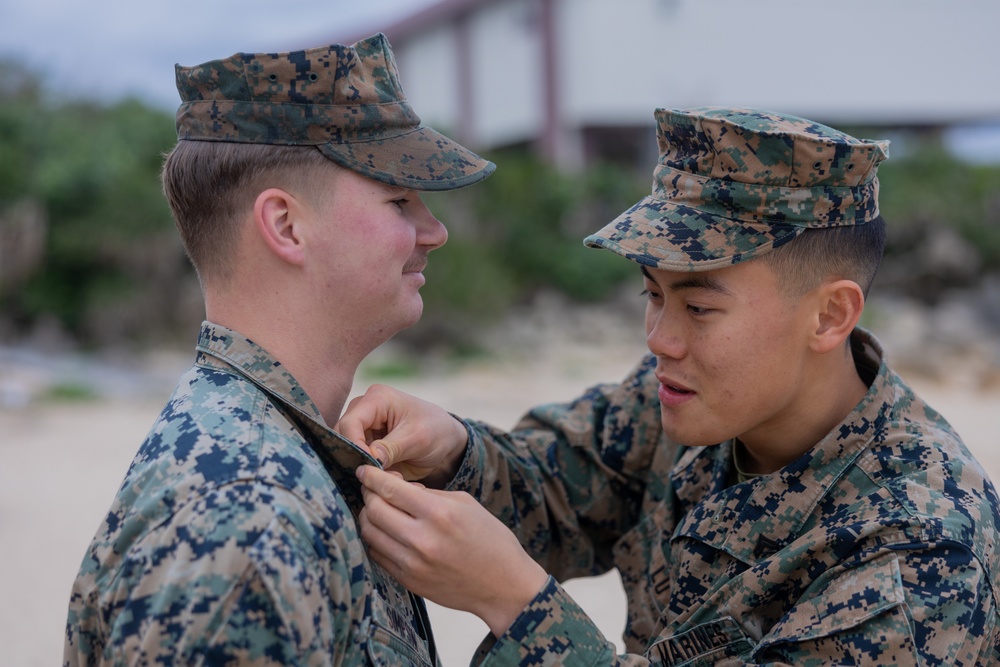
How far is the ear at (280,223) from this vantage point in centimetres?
222

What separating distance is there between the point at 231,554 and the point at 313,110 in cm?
103

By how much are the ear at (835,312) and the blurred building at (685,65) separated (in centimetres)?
1838

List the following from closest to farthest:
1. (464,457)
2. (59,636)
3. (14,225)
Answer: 1. (464,457)
2. (59,636)
3. (14,225)

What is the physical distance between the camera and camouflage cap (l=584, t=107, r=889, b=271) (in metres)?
2.39

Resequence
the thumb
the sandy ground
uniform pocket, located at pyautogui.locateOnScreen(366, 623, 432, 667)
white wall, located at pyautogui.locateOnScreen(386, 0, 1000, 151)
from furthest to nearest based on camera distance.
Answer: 1. white wall, located at pyautogui.locateOnScreen(386, 0, 1000, 151)
2. the sandy ground
3. the thumb
4. uniform pocket, located at pyautogui.locateOnScreen(366, 623, 432, 667)

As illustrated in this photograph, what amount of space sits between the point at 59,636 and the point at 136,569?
4.77 metres

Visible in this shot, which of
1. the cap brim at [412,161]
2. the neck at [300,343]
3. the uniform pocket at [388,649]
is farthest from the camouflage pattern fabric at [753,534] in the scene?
the cap brim at [412,161]

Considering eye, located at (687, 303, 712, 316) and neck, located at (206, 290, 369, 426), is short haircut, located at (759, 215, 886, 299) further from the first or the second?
neck, located at (206, 290, 369, 426)

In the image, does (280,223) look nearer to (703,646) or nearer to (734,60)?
(703,646)

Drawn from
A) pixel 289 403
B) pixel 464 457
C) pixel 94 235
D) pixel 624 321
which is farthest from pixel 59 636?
pixel 624 321

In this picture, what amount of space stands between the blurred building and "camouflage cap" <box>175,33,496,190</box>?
1840cm

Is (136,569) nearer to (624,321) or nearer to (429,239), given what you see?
(429,239)

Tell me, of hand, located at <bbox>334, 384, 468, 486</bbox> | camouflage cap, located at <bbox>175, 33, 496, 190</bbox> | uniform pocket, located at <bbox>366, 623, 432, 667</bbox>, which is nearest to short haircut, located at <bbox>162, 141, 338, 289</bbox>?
camouflage cap, located at <bbox>175, 33, 496, 190</bbox>

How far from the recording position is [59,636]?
5.86 meters
